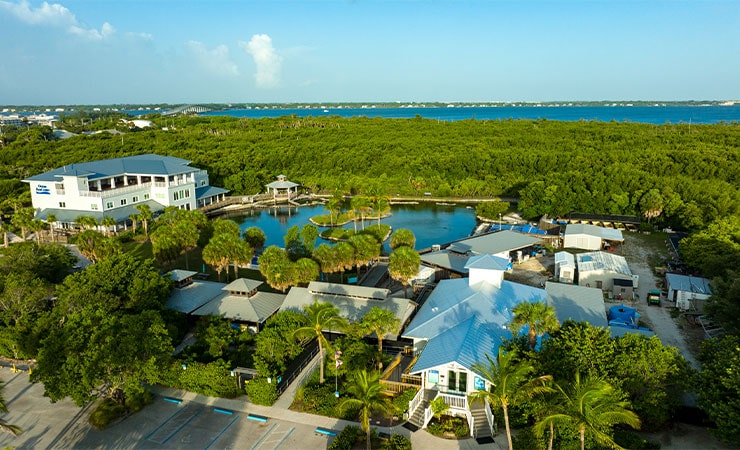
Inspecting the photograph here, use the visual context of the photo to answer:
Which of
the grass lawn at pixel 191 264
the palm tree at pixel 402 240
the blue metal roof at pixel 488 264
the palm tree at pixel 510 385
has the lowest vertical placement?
the grass lawn at pixel 191 264

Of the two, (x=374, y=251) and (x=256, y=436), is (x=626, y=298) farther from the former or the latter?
(x=256, y=436)

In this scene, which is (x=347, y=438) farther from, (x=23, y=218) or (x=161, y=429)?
(x=23, y=218)

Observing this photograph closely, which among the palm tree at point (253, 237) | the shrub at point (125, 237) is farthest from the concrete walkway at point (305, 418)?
the shrub at point (125, 237)

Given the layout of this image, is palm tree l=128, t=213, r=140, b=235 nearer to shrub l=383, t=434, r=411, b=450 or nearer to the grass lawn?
the grass lawn

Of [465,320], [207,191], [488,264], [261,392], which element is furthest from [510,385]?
[207,191]

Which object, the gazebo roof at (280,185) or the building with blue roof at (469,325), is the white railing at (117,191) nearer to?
the gazebo roof at (280,185)

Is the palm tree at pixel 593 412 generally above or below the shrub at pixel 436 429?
above
